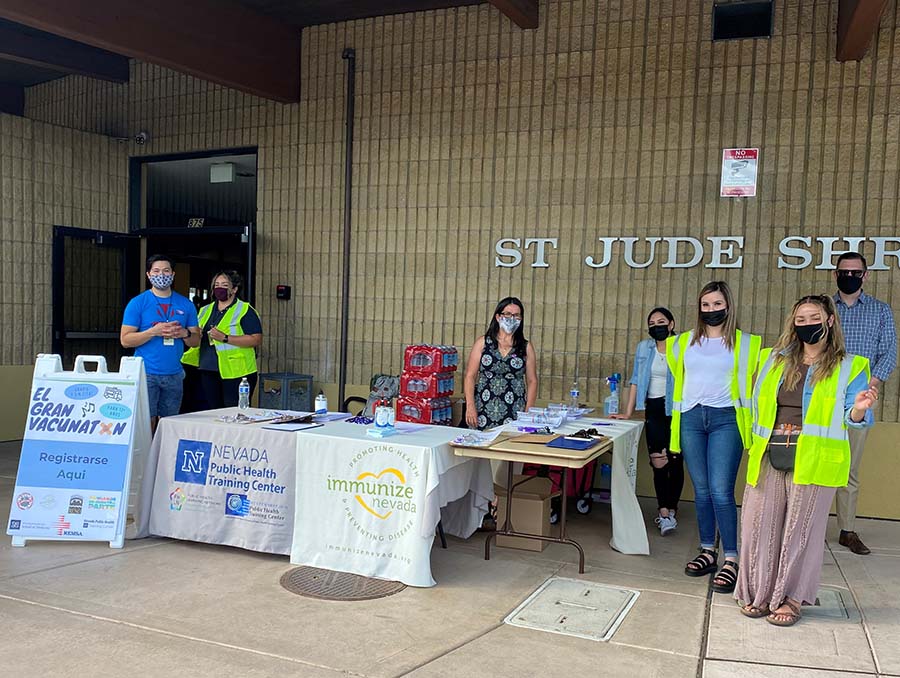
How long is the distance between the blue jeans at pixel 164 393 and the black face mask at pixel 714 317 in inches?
145

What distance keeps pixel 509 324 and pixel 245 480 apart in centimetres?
208

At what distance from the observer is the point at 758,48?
6355mm

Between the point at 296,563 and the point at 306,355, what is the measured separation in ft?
12.2

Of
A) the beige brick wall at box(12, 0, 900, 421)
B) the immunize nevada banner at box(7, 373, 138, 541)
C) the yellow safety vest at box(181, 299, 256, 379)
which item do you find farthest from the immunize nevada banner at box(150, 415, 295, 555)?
the beige brick wall at box(12, 0, 900, 421)

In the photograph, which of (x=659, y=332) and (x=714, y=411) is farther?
(x=659, y=332)

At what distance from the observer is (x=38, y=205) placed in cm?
848

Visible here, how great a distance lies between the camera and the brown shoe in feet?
16.9

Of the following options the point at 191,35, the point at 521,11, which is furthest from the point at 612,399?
the point at 191,35

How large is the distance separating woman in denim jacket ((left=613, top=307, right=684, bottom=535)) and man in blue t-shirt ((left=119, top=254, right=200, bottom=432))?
3.22 m

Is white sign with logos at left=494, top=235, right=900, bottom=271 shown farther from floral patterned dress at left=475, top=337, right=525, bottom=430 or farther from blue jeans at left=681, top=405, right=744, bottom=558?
blue jeans at left=681, top=405, right=744, bottom=558

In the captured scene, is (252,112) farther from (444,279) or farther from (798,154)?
(798,154)

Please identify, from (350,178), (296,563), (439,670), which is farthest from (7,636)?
(350,178)

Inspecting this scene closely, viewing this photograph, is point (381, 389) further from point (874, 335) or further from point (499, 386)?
point (874, 335)

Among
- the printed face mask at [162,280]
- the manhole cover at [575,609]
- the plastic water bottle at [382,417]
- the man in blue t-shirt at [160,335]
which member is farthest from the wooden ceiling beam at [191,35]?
the manhole cover at [575,609]
